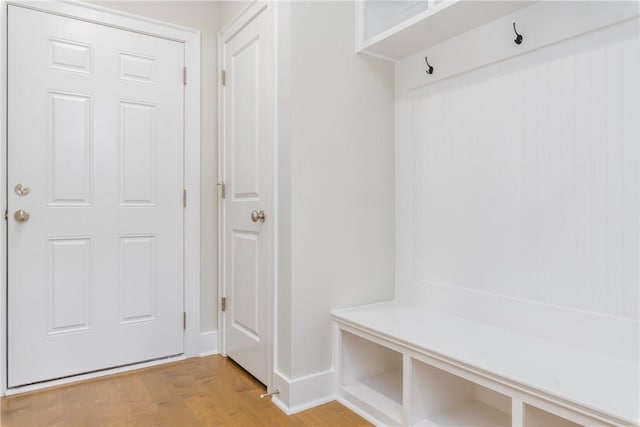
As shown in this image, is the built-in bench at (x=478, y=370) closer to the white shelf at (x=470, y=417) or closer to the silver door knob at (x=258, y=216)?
the white shelf at (x=470, y=417)

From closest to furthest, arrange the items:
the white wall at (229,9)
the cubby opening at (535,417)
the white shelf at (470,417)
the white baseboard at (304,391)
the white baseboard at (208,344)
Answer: the cubby opening at (535,417) < the white shelf at (470,417) < the white baseboard at (304,391) < the white wall at (229,9) < the white baseboard at (208,344)

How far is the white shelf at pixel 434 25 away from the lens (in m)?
1.60

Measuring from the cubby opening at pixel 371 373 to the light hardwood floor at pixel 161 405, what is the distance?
116 millimetres

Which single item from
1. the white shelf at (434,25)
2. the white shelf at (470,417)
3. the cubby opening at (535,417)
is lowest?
the white shelf at (470,417)

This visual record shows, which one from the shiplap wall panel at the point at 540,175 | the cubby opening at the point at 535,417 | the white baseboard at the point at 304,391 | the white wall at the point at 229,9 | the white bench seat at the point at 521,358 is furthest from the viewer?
the white wall at the point at 229,9

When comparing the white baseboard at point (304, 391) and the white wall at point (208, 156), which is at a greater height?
the white wall at point (208, 156)

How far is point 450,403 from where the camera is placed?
1.71 meters

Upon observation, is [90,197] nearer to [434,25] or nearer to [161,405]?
[161,405]

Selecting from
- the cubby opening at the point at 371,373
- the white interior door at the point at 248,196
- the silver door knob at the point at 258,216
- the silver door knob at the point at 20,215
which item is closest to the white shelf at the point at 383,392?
the cubby opening at the point at 371,373

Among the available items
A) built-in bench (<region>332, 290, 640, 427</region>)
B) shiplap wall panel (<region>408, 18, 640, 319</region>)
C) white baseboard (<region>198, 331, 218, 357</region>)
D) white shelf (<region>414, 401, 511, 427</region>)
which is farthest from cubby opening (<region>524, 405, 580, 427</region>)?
white baseboard (<region>198, 331, 218, 357</region>)

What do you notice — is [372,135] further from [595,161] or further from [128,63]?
[128,63]

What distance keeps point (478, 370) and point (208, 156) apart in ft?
6.38

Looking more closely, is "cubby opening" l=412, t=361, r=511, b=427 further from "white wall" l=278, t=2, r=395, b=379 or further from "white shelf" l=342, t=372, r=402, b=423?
"white wall" l=278, t=2, r=395, b=379

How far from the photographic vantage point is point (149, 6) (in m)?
2.36
